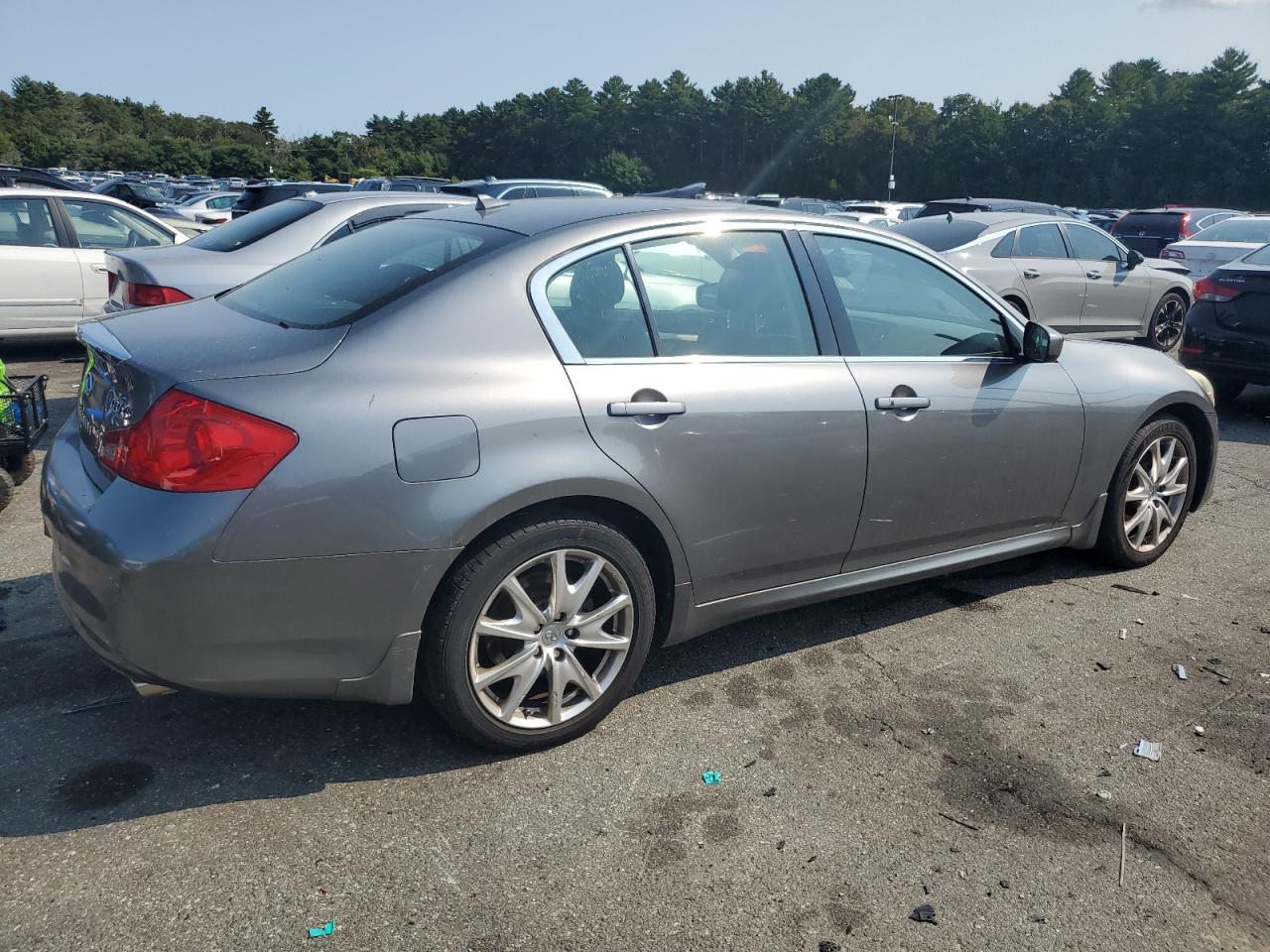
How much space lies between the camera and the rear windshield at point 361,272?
3.14 metres

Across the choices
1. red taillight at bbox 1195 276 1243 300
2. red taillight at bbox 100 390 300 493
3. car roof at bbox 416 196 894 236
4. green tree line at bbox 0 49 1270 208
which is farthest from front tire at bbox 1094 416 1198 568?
green tree line at bbox 0 49 1270 208

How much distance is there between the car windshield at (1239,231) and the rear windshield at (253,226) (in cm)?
1378

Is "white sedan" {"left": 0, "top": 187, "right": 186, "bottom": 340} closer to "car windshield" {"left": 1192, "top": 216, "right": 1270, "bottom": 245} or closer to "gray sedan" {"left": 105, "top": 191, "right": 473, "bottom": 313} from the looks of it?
"gray sedan" {"left": 105, "top": 191, "right": 473, "bottom": 313}

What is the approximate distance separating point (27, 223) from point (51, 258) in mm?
371

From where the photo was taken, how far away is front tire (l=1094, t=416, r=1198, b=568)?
4707mm

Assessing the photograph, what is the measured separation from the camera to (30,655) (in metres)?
3.69

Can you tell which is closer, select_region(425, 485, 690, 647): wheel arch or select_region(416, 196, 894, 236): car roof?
select_region(425, 485, 690, 647): wheel arch

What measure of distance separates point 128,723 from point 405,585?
3.90 feet

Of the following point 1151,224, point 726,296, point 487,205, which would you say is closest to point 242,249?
point 487,205

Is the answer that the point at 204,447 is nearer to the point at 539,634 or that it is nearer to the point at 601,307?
the point at 539,634

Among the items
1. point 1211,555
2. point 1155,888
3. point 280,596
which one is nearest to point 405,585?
point 280,596

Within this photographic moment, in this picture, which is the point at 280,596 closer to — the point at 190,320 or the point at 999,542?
the point at 190,320

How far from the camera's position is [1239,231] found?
619 inches

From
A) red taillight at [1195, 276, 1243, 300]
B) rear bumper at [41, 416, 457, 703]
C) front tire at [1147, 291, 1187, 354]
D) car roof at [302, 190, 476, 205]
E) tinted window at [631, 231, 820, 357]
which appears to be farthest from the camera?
front tire at [1147, 291, 1187, 354]
